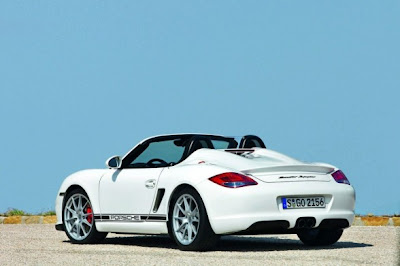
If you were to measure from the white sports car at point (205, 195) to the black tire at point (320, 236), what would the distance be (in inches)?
0.5

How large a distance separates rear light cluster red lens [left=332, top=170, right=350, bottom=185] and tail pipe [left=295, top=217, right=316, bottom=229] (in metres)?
0.77

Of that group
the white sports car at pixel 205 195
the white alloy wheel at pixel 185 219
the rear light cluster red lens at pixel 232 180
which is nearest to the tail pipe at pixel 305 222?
the white sports car at pixel 205 195

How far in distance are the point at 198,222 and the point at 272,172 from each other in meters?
1.02

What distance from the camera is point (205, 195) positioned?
9547 millimetres

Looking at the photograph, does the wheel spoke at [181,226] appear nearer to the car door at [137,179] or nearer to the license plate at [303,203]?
the car door at [137,179]

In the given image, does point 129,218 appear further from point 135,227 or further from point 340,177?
point 340,177

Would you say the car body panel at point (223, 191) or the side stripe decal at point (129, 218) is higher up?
the car body panel at point (223, 191)

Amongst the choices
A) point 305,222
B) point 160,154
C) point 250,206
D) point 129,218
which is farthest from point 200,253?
point 160,154

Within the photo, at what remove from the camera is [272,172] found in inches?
386

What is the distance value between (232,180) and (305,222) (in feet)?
3.15

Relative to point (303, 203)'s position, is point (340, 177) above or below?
above

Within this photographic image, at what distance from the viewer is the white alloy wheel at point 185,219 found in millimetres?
9750

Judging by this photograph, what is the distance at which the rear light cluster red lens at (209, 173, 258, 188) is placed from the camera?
9531 mm

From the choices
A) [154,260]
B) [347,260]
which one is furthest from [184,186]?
[347,260]
